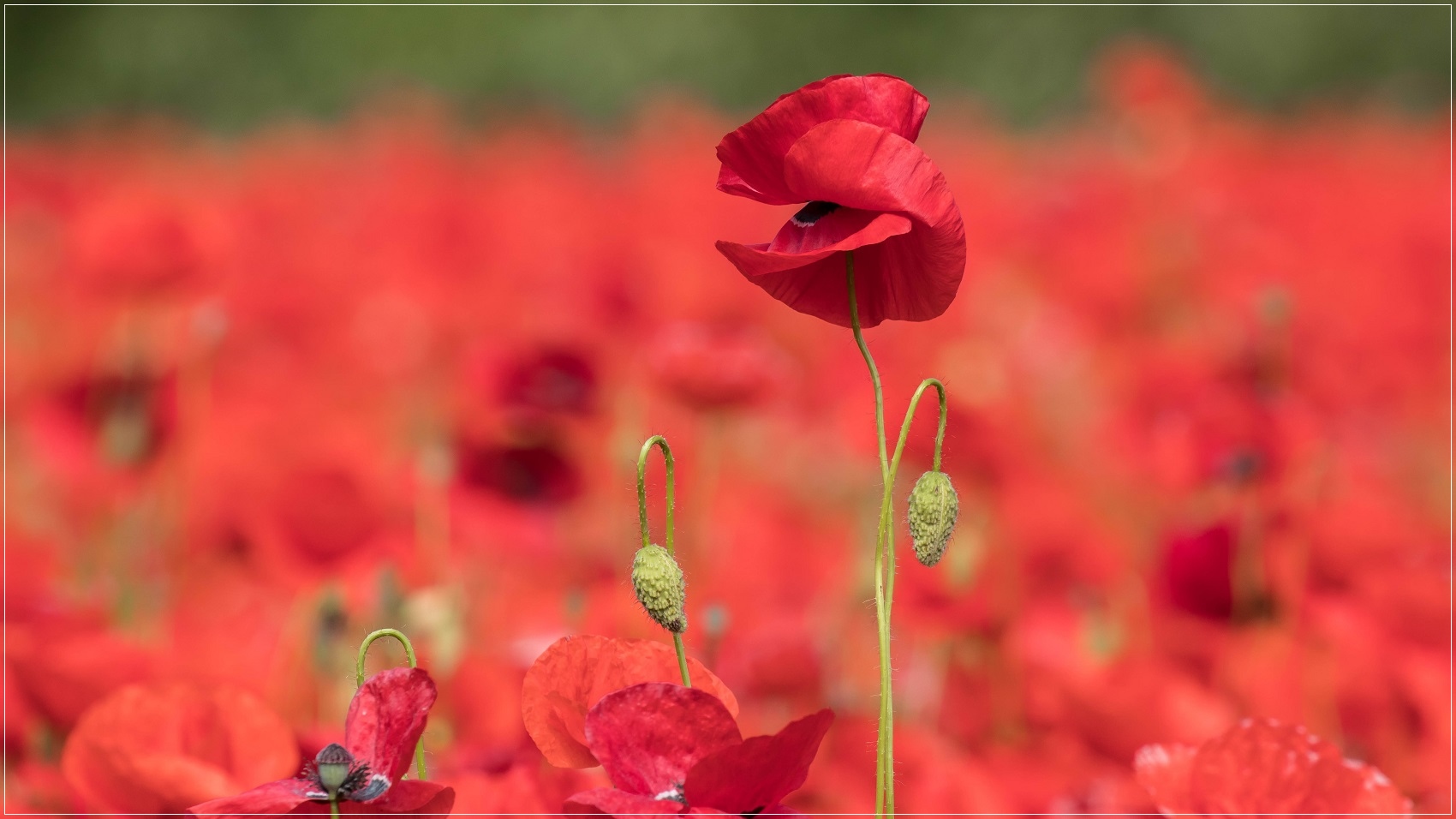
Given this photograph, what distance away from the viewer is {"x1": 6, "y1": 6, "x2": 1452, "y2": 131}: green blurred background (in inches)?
221

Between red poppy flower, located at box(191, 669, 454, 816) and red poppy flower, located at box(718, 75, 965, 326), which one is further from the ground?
red poppy flower, located at box(718, 75, 965, 326)

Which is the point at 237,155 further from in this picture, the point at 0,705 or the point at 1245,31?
the point at 1245,31

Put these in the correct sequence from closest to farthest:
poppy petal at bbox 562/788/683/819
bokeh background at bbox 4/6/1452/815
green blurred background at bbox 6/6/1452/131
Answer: poppy petal at bbox 562/788/683/819 → bokeh background at bbox 4/6/1452/815 → green blurred background at bbox 6/6/1452/131

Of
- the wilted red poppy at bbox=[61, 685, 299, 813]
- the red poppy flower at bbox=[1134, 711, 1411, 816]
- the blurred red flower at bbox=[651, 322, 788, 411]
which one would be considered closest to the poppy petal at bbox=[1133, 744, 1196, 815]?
the red poppy flower at bbox=[1134, 711, 1411, 816]

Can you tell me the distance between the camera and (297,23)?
5750 mm

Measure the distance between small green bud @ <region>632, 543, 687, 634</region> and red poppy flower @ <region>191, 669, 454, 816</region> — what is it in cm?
8

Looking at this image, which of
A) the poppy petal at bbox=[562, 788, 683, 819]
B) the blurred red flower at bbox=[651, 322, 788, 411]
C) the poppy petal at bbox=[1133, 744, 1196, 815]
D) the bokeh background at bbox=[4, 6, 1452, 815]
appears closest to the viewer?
the poppy petal at bbox=[562, 788, 683, 819]

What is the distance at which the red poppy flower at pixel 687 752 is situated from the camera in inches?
18.9

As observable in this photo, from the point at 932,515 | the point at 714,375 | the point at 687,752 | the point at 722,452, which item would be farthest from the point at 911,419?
the point at 722,452

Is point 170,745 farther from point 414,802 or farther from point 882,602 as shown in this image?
point 882,602

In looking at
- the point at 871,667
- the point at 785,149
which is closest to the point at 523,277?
the point at 871,667

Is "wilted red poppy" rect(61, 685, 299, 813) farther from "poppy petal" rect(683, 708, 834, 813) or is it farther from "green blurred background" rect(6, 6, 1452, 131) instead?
"green blurred background" rect(6, 6, 1452, 131)

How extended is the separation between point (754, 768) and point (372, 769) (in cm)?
13

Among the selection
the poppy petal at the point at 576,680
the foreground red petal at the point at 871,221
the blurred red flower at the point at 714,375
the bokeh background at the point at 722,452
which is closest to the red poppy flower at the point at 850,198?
the foreground red petal at the point at 871,221
